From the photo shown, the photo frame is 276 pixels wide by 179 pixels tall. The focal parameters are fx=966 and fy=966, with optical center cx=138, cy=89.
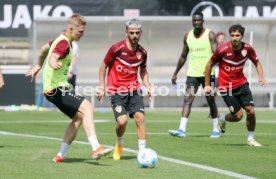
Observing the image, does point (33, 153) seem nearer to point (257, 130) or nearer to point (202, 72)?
point (202, 72)

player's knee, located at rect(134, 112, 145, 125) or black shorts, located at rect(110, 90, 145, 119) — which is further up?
black shorts, located at rect(110, 90, 145, 119)

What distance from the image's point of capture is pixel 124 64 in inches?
548

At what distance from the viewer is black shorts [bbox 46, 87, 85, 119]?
42.0 feet

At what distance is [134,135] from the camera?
18.4 metres

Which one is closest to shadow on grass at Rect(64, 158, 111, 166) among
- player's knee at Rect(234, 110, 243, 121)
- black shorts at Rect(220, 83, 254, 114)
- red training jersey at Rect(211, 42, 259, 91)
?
red training jersey at Rect(211, 42, 259, 91)

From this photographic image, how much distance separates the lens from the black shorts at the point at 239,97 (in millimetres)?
16344

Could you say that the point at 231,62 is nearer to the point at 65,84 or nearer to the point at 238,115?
the point at 238,115

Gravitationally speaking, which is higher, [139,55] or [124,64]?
[139,55]

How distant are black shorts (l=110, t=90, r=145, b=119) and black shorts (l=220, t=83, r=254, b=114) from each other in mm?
3075

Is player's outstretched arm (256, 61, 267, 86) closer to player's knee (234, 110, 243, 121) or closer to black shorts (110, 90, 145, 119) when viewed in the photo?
player's knee (234, 110, 243, 121)

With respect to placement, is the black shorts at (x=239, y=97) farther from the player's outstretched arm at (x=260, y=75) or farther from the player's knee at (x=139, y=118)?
the player's knee at (x=139, y=118)

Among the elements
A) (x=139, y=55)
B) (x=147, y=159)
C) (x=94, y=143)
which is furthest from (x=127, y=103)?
(x=147, y=159)

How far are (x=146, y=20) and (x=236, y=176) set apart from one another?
21.5m

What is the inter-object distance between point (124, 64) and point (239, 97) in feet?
10.5
